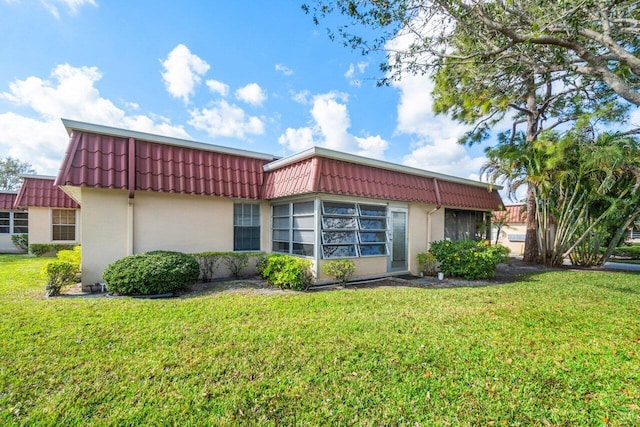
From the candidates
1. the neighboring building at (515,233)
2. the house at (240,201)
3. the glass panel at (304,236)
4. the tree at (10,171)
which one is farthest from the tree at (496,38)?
the tree at (10,171)

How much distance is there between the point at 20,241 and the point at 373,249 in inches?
798

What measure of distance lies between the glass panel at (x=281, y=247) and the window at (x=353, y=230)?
1.61 m

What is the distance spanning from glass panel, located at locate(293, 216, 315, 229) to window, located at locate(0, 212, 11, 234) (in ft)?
62.7

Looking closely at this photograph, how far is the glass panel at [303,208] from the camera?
A: 7.82m

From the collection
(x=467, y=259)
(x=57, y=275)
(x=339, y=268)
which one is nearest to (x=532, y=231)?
(x=467, y=259)

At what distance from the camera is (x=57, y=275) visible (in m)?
6.38

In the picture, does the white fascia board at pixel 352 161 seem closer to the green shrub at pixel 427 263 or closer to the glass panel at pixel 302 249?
the glass panel at pixel 302 249

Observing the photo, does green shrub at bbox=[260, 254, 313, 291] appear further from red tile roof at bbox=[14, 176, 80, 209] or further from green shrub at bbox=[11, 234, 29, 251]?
green shrub at bbox=[11, 234, 29, 251]

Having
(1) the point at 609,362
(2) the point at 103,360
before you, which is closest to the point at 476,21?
(1) the point at 609,362

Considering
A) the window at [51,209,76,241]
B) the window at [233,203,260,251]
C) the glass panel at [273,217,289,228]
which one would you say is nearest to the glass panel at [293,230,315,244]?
the glass panel at [273,217,289,228]

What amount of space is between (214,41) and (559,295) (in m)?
12.3

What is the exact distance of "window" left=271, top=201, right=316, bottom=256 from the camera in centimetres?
782

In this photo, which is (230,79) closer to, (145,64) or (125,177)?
(145,64)

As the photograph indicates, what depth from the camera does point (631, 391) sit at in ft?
9.70
